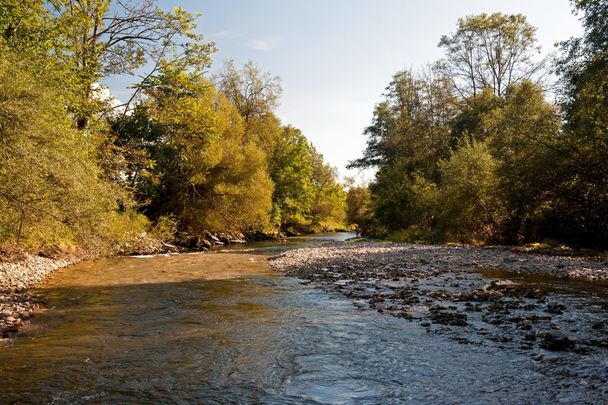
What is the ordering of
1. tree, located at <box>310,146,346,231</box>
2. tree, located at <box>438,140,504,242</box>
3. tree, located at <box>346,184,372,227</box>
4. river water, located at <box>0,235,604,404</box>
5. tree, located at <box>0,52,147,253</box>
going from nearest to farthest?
river water, located at <box>0,235,604,404</box> < tree, located at <box>0,52,147,253</box> < tree, located at <box>438,140,504,242</box> < tree, located at <box>346,184,372,227</box> < tree, located at <box>310,146,346,231</box>

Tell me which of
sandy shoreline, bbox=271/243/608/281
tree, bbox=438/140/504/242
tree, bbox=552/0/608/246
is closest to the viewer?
sandy shoreline, bbox=271/243/608/281

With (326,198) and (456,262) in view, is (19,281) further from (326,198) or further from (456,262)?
(326,198)

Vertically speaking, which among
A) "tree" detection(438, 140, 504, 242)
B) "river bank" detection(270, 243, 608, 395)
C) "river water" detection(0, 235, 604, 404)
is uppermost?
"tree" detection(438, 140, 504, 242)

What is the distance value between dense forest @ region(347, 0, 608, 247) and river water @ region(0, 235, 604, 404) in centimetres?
1580

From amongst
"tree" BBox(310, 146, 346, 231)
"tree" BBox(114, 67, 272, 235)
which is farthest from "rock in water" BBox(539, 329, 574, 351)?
"tree" BBox(310, 146, 346, 231)

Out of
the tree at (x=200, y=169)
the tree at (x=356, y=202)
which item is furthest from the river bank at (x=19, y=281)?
the tree at (x=356, y=202)

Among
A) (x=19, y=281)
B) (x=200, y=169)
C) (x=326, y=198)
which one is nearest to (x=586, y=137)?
(x=19, y=281)

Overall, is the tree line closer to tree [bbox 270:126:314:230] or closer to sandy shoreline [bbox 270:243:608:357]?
tree [bbox 270:126:314:230]

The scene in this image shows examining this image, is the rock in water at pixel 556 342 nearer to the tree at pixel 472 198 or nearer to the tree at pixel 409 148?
the tree at pixel 472 198

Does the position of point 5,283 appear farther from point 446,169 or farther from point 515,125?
point 446,169

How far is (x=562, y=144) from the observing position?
21500 millimetres

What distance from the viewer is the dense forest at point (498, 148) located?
21.5 metres

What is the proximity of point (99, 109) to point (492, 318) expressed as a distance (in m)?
22.3

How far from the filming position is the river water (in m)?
5.84
